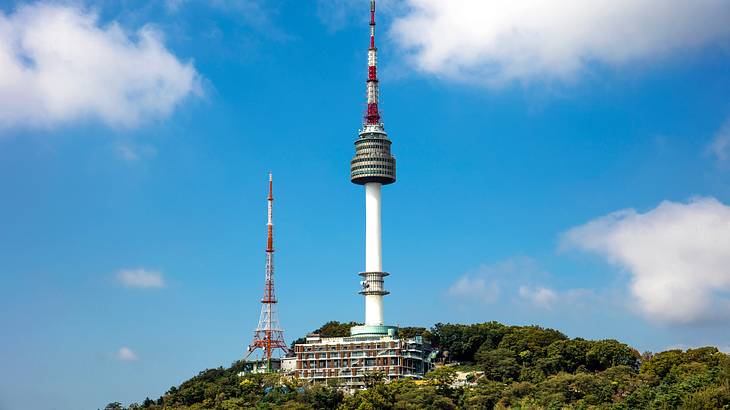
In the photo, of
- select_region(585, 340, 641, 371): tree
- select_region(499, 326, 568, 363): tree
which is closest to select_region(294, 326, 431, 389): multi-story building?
select_region(499, 326, 568, 363): tree

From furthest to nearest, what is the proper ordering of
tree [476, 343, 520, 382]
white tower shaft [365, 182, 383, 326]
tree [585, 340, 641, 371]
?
1. white tower shaft [365, 182, 383, 326]
2. tree [585, 340, 641, 371]
3. tree [476, 343, 520, 382]

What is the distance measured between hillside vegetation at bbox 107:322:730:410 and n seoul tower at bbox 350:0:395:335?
8667mm

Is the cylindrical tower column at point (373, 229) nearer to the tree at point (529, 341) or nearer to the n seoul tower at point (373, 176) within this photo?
the n seoul tower at point (373, 176)

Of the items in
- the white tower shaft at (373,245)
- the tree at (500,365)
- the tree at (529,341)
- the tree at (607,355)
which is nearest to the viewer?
the tree at (500,365)

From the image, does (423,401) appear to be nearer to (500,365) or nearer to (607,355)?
(500,365)

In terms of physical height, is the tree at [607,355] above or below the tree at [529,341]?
below

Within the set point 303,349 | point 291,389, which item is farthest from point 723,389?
point 303,349

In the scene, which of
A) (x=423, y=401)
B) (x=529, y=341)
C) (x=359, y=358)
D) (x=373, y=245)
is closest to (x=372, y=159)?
(x=373, y=245)

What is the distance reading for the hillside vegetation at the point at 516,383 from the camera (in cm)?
10738

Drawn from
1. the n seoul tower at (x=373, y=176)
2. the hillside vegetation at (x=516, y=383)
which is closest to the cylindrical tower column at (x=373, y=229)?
the n seoul tower at (x=373, y=176)

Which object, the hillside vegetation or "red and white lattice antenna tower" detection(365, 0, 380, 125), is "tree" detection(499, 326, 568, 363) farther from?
"red and white lattice antenna tower" detection(365, 0, 380, 125)

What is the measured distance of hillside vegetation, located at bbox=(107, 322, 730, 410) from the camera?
107375 millimetres

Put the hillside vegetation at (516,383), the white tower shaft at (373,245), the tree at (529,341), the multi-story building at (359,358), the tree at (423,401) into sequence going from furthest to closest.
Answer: the white tower shaft at (373,245) < the multi-story building at (359,358) < the tree at (529,341) < the tree at (423,401) < the hillside vegetation at (516,383)

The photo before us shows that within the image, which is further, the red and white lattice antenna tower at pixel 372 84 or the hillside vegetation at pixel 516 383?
the red and white lattice antenna tower at pixel 372 84
